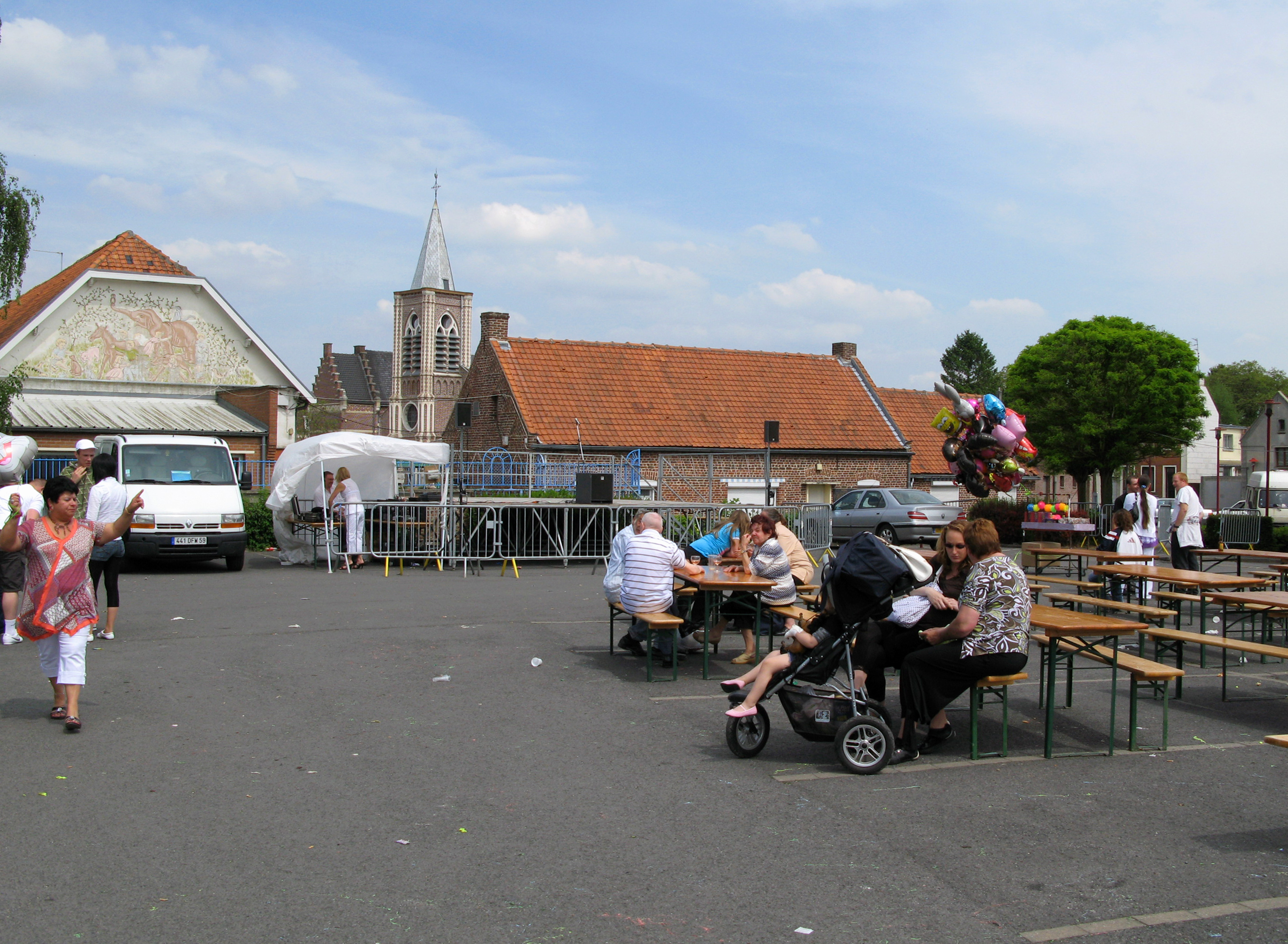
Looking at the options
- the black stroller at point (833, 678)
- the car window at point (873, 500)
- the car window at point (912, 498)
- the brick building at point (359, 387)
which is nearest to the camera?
the black stroller at point (833, 678)

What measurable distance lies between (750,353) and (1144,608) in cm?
3004

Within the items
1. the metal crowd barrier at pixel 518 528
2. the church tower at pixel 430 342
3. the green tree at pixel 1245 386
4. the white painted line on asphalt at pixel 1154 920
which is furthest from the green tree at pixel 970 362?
the white painted line on asphalt at pixel 1154 920

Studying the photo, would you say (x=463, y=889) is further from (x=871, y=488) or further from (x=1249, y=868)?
(x=871, y=488)

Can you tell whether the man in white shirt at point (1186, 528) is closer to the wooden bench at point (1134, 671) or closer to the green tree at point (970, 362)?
the wooden bench at point (1134, 671)

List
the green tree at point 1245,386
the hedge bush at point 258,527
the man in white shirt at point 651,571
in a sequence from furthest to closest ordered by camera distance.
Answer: the green tree at point 1245,386 < the hedge bush at point 258,527 < the man in white shirt at point 651,571

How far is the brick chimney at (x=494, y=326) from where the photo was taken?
34.3 meters

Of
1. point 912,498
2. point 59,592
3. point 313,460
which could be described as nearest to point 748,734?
point 59,592

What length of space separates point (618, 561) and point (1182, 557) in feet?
28.7

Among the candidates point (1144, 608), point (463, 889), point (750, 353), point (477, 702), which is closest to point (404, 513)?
point (477, 702)

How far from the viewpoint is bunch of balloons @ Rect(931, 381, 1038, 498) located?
12664mm

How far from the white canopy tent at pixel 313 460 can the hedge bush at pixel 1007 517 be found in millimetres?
18342

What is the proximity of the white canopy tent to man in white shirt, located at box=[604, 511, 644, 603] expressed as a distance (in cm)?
1032

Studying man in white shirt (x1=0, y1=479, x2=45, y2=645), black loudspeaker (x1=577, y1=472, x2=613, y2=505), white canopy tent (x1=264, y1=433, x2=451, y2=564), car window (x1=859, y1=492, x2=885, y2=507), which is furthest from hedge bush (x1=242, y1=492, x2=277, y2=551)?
car window (x1=859, y1=492, x2=885, y2=507)

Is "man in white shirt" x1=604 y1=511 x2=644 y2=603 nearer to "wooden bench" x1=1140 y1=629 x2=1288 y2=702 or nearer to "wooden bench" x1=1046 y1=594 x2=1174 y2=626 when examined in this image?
"wooden bench" x1=1046 y1=594 x2=1174 y2=626
